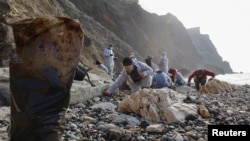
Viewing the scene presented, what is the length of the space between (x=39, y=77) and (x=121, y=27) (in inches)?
2087

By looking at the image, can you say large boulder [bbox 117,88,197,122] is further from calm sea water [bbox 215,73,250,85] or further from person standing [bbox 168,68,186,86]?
calm sea water [bbox 215,73,250,85]

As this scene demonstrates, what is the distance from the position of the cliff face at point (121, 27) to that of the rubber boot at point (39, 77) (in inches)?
234

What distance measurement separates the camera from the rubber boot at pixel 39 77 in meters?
2.66

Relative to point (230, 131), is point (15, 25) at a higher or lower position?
higher

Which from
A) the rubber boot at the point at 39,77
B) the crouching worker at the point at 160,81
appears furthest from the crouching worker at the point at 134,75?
the rubber boot at the point at 39,77

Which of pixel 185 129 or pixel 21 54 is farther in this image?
pixel 185 129

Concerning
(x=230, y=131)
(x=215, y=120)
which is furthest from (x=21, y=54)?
(x=215, y=120)

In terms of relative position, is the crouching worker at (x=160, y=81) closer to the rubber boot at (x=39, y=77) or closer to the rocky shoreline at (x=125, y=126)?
the rocky shoreline at (x=125, y=126)

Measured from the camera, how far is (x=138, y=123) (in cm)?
499

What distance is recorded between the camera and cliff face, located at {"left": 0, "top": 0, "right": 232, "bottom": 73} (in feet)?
64.8

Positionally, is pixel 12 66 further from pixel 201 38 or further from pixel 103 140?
pixel 201 38

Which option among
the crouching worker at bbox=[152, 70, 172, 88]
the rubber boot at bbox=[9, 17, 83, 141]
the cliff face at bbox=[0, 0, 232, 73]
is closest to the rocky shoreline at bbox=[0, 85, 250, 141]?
the rubber boot at bbox=[9, 17, 83, 141]

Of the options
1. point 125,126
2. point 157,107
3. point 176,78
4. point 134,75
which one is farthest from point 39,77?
point 176,78

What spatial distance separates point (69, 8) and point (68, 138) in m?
25.7
